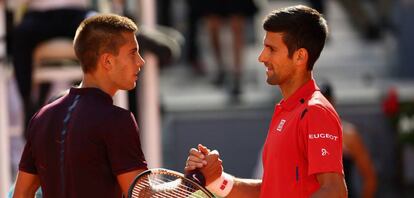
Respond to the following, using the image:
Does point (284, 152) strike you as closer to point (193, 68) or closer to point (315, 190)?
point (315, 190)

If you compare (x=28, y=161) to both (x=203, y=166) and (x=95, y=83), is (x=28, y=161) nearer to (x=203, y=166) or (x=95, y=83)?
(x=95, y=83)

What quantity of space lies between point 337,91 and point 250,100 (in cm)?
80

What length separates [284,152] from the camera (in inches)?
138

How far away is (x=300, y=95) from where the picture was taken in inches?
142

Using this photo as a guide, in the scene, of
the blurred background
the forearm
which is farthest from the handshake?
the blurred background

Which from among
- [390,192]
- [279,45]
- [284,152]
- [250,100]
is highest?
[279,45]

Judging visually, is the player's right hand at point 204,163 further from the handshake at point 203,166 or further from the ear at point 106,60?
the ear at point 106,60

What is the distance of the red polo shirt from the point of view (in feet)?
11.2

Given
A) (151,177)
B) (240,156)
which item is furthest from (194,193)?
(240,156)

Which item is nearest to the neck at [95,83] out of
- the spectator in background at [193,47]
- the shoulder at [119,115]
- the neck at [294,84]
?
the shoulder at [119,115]

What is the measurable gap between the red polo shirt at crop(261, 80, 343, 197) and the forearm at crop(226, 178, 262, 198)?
266mm

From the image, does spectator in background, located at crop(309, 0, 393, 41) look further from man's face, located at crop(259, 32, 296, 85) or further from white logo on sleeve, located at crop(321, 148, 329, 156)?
white logo on sleeve, located at crop(321, 148, 329, 156)

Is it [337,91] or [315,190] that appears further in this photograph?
[337,91]

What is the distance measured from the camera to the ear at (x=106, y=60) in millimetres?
3709
